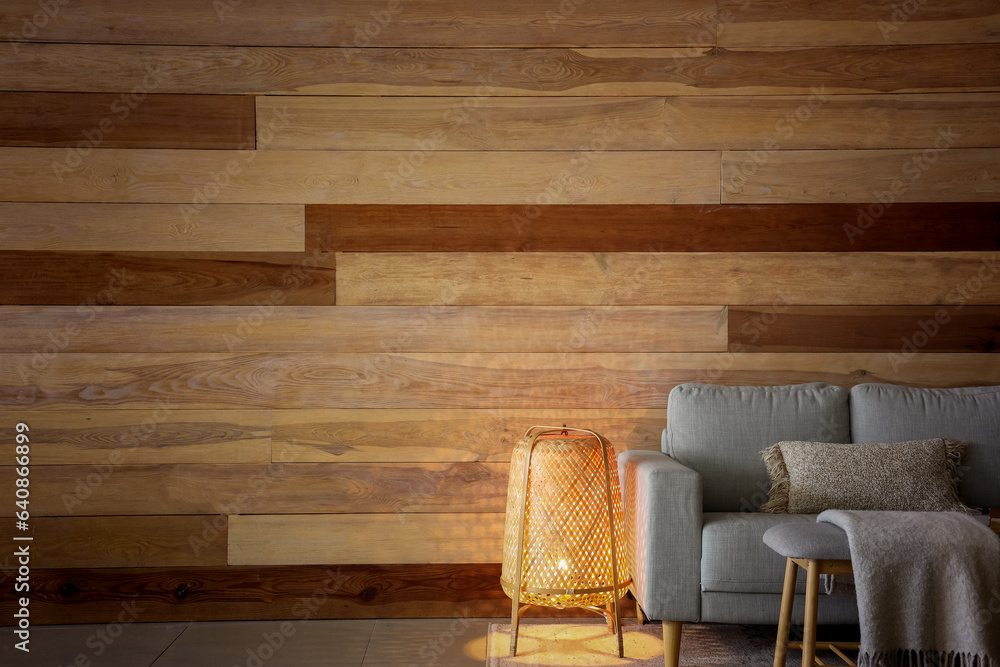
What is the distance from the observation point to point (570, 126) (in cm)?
281

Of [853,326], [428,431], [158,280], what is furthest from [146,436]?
[853,326]

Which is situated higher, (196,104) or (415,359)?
(196,104)

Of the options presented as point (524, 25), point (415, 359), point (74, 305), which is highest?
point (524, 25)

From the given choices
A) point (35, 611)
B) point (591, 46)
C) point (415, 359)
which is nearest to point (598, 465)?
point (415, 359)

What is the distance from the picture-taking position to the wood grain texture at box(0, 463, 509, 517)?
274 centimetres

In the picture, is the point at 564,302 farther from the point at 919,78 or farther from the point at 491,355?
the point at 919,78

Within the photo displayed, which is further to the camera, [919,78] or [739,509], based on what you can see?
[919,78]

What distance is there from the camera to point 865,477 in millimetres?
2338

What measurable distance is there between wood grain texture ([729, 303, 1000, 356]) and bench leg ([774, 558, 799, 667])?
1.04 metres

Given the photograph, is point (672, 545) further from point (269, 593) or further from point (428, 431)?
point (269, 593)

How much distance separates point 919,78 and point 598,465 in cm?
193

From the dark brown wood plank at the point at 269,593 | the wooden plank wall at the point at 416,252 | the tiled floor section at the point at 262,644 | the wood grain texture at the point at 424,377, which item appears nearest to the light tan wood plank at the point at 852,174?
the wooden plank wall at the point at 416,252

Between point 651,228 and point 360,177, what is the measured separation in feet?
3.66

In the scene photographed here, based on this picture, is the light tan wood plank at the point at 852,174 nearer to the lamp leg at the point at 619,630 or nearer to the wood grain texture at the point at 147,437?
the lamp leg at the point at 619,630
